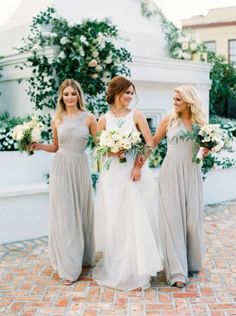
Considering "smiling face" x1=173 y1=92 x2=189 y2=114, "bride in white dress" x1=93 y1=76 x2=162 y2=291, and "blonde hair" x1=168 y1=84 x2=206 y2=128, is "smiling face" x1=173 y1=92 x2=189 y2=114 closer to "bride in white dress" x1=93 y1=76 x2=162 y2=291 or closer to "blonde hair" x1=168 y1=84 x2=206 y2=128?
"blonde hair" x1=168 y1=84 x2=206 y2=128

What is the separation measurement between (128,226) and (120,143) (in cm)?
88

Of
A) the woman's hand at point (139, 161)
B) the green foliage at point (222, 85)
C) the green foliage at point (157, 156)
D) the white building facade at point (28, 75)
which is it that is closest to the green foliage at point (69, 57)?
the white building facade at point (28, 75)

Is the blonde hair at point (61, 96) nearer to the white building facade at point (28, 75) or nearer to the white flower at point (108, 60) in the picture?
the white building facade at point (28, 75)

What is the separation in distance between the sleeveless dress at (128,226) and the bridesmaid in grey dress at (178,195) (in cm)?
15

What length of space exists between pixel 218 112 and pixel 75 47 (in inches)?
245

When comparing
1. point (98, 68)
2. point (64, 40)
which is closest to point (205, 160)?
point (98, 68)

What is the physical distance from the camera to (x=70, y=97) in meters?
4.46

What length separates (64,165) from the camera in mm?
4590

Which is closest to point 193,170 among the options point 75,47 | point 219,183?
point 75,47

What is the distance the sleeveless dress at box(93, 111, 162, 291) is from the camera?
4314 mm

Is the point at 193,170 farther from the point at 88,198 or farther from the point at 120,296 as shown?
the point at 120,296

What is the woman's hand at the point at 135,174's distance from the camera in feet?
14.4

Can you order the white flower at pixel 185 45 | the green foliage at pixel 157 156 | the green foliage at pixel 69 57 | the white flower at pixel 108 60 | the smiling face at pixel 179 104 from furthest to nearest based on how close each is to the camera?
the white flower at pixel 185 45 < the green foliage at pixel 157 156 < the white flower at pixel 108 60 < the green foliage at pixel 69 57 < the smiling face at pixel 179 104

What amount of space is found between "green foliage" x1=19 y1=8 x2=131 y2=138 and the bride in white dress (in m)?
2.56
